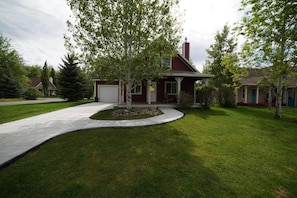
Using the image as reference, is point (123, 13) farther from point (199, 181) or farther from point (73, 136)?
point (199, 181)

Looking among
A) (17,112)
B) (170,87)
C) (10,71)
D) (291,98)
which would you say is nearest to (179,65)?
(170,87)

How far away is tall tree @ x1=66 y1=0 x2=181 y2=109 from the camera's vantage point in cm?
783

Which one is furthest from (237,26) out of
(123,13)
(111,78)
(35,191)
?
(35,191)

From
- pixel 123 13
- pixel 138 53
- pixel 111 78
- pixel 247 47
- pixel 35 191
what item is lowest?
pixel 35 191

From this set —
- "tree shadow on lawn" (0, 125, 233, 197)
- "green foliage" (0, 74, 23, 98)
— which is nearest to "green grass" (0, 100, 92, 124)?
"tree shadow on lawn" (0, 125, 233, 197)

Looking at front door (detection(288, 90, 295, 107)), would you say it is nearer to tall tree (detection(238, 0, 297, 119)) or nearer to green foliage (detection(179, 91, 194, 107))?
tall tree (detection(238, 0, 297, 119))

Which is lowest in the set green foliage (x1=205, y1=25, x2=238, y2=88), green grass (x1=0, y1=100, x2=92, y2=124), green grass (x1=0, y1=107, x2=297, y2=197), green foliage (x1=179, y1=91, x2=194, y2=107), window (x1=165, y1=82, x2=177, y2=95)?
green grass (x1=0, y1=107, x2=297, y2=197)

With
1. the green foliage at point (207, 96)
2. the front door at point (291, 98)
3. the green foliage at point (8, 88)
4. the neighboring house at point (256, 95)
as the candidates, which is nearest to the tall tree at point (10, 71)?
the green foliage at point (8, 88)

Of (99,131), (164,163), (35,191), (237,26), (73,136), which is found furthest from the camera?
(237,26)

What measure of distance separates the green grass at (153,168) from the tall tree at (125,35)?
4751 millimetres

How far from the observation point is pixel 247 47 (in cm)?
966

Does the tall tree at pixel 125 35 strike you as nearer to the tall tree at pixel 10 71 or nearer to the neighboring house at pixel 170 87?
the neighboring house at pixel 170 87

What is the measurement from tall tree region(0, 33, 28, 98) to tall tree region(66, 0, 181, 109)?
24.7m

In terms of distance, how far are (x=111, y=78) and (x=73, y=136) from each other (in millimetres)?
4525
